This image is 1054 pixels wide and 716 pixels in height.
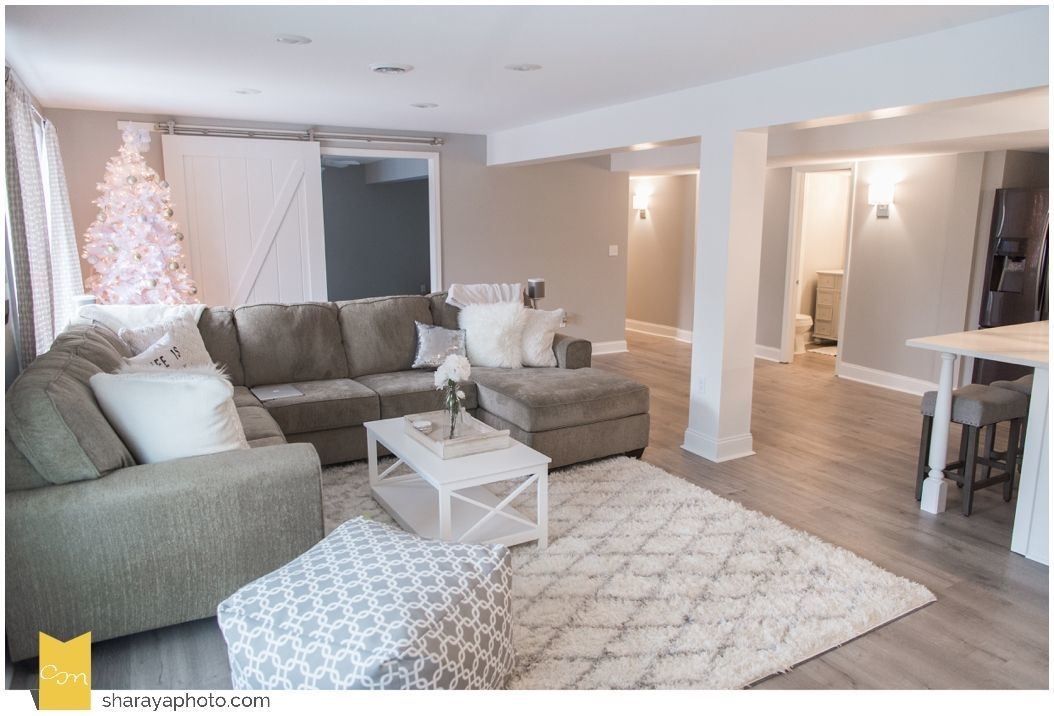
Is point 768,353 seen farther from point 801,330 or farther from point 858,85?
point 858,85

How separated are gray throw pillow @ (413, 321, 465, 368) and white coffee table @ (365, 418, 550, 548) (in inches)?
43.9

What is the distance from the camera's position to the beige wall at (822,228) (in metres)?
8.38

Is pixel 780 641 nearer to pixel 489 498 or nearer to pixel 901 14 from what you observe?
pixel 489 498

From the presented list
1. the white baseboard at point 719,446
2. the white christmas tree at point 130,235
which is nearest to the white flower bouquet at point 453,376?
the white baseboard at point 719,446

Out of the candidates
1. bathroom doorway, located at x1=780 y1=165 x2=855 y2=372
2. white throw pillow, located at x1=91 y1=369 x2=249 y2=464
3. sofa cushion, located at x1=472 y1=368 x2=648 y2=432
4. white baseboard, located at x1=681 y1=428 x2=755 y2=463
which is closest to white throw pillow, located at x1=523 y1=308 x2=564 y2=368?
sofa cushion, located at x1=472 y1=368 x2=648 y2=432

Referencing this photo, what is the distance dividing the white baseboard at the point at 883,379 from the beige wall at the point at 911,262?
0.14ft

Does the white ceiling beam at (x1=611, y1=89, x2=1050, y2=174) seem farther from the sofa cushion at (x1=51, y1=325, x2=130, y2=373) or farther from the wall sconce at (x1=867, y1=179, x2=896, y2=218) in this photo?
the sofa cushion at (x1=51, y1=325, x2=130, y2=373)

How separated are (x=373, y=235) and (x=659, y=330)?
4.08 m

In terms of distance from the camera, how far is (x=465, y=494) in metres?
3.61

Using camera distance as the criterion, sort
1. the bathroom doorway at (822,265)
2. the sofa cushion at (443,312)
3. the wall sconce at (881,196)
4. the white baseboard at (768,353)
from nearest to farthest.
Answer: the sofa cushion at (443,312) → the wall sconce at (881,196) → the white baseboard at (768,353) → the bathroom doorway at (822,265)

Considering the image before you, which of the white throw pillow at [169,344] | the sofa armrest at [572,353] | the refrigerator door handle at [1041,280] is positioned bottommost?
the sofa armrest at [572,353]

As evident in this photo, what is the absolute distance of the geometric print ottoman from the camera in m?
1.83

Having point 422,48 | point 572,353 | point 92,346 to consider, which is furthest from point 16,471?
point 572,353

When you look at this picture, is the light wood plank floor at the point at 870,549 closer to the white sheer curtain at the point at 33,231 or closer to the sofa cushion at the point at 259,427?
the sofa cushion at the point at 259,427
